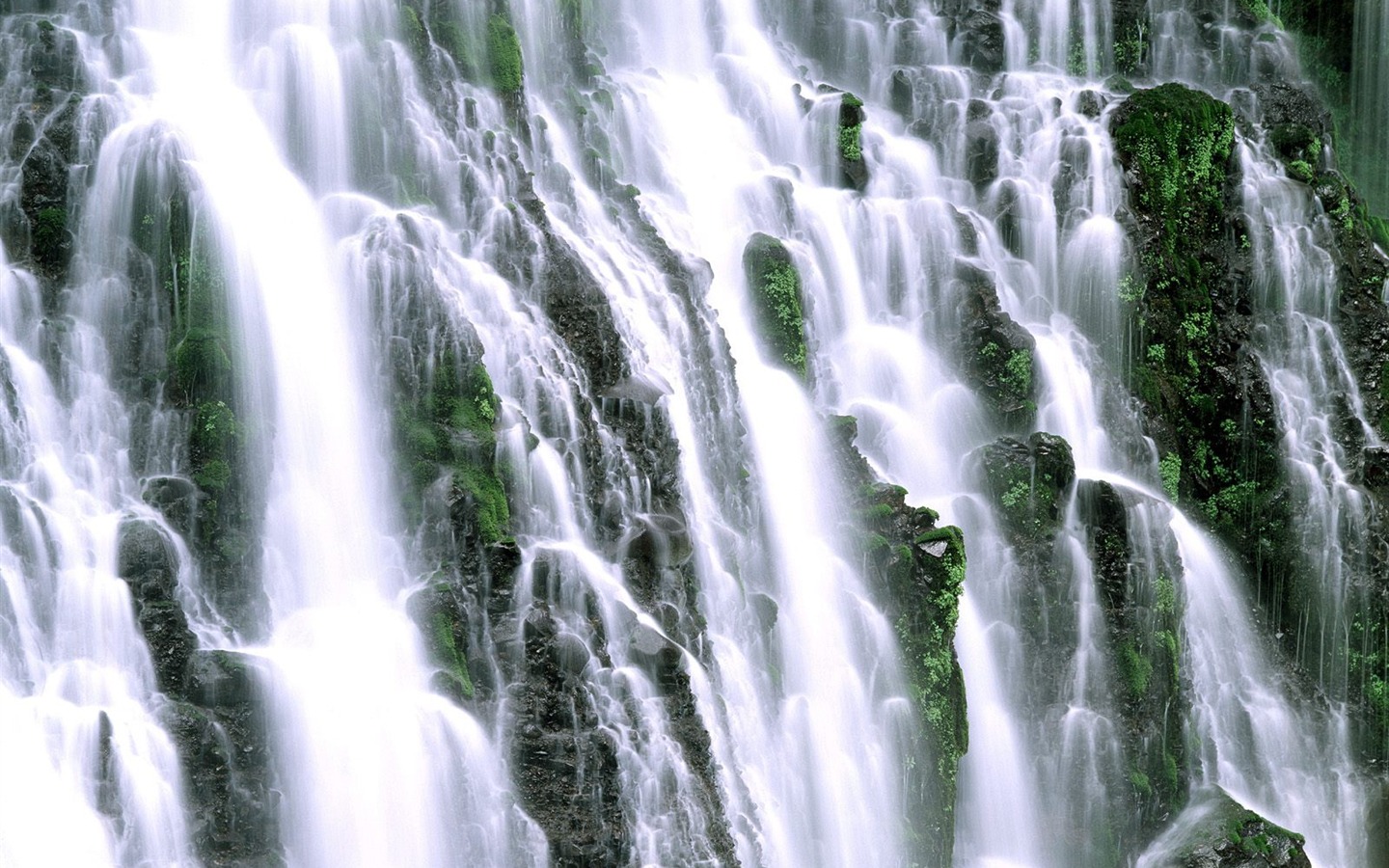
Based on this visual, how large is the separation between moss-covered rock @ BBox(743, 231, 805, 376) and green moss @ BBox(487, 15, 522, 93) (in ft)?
12.0

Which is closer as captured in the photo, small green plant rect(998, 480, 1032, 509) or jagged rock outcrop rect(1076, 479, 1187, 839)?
jagged rock outcrop rect(1076, 479, 1187, 839)

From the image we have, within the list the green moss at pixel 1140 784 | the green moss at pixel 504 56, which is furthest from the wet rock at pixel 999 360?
the green moss at pixel 504 56

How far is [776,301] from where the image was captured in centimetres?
1905

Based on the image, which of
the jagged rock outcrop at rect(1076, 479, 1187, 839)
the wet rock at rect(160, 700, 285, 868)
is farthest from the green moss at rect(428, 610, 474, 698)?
the jagged rock outcrop at rect(1076, 479, 1187, 839)

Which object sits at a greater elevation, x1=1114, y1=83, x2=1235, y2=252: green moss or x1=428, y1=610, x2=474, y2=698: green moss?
x1=1114, y1=83, x2=1235, y2=252: green moss

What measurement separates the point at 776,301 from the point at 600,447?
4.64 m

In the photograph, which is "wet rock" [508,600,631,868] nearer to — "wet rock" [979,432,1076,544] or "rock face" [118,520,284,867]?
"rock face" [118,520,284,867]

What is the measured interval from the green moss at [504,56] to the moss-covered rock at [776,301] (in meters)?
3.67

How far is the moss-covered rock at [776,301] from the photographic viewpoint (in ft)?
62.0

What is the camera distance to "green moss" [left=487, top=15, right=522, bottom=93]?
19.1 m

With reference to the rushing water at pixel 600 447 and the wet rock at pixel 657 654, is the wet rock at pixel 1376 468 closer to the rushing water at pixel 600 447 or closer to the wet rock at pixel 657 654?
the rushing water at pixel 600 447

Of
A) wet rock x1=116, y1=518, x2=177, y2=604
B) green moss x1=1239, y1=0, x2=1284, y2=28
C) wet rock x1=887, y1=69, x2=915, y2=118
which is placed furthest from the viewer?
green moss x1=1239, y1=0, x2=1284, y2=28

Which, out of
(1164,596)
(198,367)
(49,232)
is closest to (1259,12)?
(1164,596)

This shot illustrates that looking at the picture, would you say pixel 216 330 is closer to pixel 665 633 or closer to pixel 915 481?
pixel 665 633
